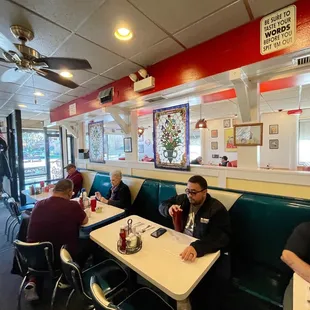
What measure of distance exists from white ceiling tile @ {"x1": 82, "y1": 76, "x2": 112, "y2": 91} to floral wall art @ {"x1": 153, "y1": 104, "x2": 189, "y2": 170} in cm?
102

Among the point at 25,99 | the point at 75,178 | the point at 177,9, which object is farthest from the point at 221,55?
the point at 25,99

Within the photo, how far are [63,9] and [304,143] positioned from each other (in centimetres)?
744

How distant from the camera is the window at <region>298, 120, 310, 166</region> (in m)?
6.02

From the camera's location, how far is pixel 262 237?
69.6 inches

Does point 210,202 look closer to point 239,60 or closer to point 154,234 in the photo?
point 154,234

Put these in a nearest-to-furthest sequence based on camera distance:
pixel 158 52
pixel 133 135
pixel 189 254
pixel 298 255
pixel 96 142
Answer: pixel 298 255 → pixel 189 254 → pixel 158 52 → pixel 133 135 → pixel 96 142

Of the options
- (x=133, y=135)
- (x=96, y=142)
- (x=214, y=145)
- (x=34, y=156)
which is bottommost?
(x=34, y=156)

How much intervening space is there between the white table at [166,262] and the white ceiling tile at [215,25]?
1.94 meters

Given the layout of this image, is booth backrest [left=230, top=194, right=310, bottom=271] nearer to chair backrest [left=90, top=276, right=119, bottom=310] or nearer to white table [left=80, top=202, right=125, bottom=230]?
white table [left=80, top=202, right=125, bottom=230]

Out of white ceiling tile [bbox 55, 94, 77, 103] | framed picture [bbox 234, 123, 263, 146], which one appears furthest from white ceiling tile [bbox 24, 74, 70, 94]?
framed picture [bbox 234, 123, 263, 146]

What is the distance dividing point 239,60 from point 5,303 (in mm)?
3392

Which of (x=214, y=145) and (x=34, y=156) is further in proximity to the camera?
(x=214, y=145)

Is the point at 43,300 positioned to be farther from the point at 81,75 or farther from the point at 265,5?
the point at 265,5

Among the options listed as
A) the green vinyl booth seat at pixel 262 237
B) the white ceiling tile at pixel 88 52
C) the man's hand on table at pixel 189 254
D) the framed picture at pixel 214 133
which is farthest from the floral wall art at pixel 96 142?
the framed picture at pixel 214 133
